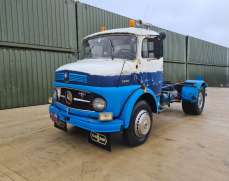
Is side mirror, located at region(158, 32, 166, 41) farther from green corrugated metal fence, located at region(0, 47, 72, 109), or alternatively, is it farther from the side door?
green corrugated metal fence, located at region(0, 47, 72, 109)

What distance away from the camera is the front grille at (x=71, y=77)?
3.18 m

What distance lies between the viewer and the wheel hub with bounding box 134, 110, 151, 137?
354 cm

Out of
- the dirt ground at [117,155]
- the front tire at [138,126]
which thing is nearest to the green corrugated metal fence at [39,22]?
the dirt ground at [117,155]

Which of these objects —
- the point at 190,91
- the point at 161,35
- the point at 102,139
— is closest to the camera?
the point at 102,139

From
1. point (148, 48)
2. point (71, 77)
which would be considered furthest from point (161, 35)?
point (71, 77)

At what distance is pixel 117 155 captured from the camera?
328 cm

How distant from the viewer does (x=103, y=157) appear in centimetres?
321

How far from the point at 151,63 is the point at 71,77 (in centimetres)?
168

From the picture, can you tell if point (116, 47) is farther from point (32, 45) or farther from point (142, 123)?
point (32, 45)

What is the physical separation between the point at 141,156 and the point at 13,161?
2.06m

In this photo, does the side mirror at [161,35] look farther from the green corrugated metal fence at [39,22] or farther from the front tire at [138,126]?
the green corrugated metal fence at [39,22]

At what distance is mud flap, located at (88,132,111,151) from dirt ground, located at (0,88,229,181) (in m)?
0.19

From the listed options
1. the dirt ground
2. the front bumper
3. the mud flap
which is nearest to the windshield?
the front bumper

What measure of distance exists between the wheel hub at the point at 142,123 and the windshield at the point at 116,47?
108 cm
